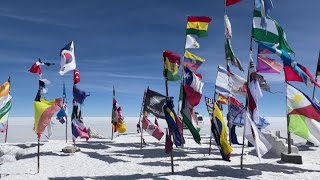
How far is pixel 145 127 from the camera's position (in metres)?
26.9

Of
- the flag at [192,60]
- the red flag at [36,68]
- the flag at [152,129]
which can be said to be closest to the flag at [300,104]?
the flag at [192,60]

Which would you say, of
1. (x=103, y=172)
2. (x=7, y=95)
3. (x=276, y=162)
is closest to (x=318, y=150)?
(x=276, y=162)

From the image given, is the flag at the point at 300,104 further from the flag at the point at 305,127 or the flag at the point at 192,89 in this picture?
the flag at the point at 192,89

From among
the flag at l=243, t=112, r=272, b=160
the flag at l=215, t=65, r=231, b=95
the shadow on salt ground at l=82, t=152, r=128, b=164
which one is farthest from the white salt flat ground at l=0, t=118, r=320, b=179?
the flag at l=215, t=65, r=231, b=95

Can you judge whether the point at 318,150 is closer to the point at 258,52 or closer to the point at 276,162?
the point at 276,162

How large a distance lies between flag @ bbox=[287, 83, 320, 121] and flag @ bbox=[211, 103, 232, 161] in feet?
13.6

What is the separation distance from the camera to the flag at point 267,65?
20266 millimetres

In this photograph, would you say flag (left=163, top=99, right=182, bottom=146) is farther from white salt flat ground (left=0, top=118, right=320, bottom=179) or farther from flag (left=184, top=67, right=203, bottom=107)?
white salt flat ground (left=0, top=118, right=320, bottom=179)

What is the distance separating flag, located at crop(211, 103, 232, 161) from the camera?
58.9ft

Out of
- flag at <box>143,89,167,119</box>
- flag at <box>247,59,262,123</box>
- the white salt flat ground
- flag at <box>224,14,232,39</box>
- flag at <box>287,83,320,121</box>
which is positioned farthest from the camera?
flag at <box>224,14,232,39</box>

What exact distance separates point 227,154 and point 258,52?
6623 millimetres

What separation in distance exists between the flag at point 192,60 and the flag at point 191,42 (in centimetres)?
41

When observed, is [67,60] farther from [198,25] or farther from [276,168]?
[276,168]

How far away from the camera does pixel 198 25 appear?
22.9m
